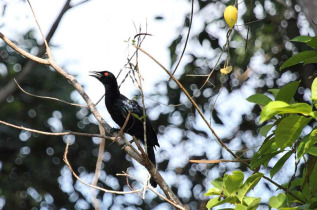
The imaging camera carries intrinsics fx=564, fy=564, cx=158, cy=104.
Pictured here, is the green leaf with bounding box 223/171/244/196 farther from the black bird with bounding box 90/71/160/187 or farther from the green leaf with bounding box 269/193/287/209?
the black bird with bounding box 90/71/160/187

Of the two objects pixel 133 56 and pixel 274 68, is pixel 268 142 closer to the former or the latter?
pixel 133 56

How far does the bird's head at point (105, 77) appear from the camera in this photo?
617 cm

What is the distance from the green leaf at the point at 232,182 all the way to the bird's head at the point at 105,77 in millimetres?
3896

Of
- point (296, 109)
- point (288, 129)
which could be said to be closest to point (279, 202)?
point (288, 129)

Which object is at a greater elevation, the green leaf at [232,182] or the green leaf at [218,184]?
the green leaf at [232,182]

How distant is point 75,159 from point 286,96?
22.7 feet

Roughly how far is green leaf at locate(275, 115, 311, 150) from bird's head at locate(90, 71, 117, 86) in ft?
13.5

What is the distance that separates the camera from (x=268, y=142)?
7.70 feet

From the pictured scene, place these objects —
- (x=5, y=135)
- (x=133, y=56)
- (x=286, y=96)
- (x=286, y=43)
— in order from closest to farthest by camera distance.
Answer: (x=286, y=96)
(x=133, y=56)
(x=286, y=43)
(x=5, y=135)

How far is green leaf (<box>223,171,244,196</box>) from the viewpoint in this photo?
7.61 feet

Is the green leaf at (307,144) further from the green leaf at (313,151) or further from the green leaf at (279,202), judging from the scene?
the green leaf at (279,202)

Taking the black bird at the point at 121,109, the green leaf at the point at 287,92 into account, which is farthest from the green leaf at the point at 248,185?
the black bird at the point at 121,109

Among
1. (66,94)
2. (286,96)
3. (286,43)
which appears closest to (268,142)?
(286,96)

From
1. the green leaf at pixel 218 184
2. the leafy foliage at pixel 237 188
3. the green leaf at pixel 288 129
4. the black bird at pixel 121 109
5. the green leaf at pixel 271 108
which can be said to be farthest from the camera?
the black bird at pixel 121 109
